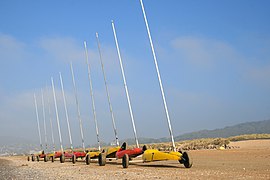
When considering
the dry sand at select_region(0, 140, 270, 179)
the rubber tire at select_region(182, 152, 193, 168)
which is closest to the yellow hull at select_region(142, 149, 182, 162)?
the rubber tire at select_region(182, 152, 193, 168)

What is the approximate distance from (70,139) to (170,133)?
23894 mm

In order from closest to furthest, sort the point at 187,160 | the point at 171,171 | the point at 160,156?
the point at 171,171, the point at 187,160, the point at 160,156

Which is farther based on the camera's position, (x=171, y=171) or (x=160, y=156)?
(x=160, y=156)

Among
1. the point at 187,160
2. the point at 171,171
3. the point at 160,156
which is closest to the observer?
the point at 171,171

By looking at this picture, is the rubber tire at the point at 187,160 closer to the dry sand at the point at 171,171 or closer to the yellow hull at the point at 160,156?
the dry sand at the point at 171,171

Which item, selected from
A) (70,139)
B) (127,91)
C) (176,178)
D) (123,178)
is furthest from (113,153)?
(70,139)

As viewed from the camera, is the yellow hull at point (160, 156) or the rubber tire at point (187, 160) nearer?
Answer: the rubber tire at point (187, 160)

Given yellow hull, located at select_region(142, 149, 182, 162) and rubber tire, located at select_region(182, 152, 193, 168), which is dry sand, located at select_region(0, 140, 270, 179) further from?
yellow hull, located at select_region(142, 149, 182, 162)

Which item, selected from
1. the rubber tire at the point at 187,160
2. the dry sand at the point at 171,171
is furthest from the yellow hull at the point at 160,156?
the dry sand at the point at 171,171

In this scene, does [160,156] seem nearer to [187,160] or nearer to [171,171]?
[187,160]

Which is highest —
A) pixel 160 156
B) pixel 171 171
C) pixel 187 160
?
pixel 160 156

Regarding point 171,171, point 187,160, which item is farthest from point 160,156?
point 171,171

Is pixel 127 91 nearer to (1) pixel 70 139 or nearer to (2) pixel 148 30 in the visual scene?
(2) pixel 148 30

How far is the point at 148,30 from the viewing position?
2005 centimetres
